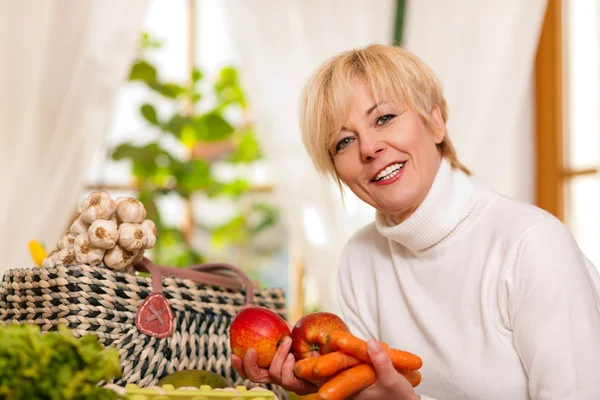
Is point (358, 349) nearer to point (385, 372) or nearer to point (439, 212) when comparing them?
point (385, 372)

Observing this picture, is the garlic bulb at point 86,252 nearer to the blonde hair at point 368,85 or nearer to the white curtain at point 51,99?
the blonde hair at point 368,85

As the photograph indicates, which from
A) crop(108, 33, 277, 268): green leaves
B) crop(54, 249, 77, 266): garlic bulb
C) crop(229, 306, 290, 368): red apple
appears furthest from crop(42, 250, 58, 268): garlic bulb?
crop(108, 33, 277, 268): green leaves

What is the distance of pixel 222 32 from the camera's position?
3838 mm

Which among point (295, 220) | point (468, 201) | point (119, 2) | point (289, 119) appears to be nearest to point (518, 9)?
point (289, 119)

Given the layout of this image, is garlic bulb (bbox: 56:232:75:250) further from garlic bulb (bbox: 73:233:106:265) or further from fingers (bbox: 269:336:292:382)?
fingers (bbox: 269:336:292:382)

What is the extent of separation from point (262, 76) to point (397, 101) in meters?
1.86

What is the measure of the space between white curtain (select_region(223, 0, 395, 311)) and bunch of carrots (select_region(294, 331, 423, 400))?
1.92 metres

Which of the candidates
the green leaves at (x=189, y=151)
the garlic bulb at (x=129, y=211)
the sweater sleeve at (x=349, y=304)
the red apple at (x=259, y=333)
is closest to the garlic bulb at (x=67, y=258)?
the garlic bulb at (x=129, y=211)

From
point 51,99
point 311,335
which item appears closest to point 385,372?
point 311,335

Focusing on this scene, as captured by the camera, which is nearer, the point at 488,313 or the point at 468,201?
the point at 488,313

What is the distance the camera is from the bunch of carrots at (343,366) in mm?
1086

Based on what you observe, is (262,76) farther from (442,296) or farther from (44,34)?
(442,296)

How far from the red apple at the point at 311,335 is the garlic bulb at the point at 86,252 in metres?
0.36

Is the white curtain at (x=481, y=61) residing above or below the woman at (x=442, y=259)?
above
